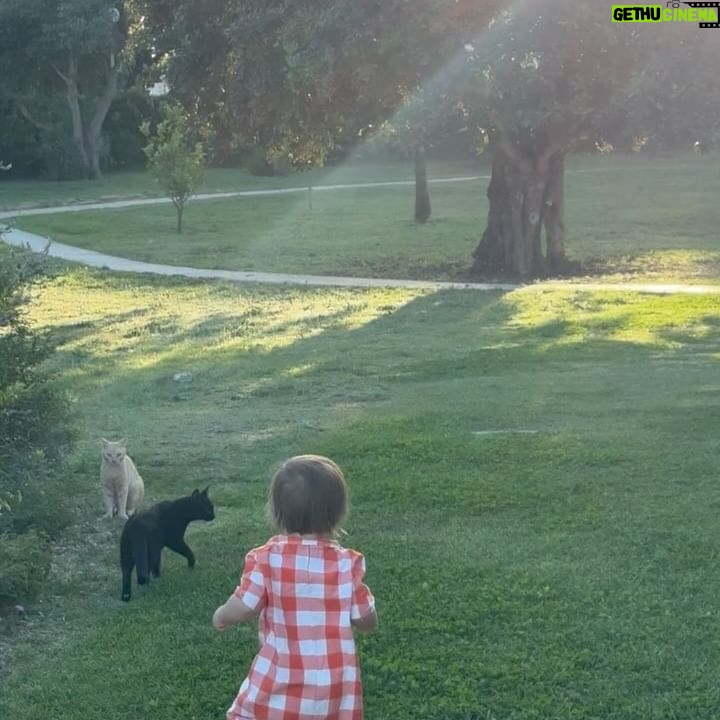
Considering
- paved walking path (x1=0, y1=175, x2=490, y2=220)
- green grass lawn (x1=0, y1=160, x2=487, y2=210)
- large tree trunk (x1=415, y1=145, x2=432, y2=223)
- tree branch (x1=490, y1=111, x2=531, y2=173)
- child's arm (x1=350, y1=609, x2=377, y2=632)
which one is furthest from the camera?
green grass lawn (x1=0, y1=160, x2=487, y2=210)

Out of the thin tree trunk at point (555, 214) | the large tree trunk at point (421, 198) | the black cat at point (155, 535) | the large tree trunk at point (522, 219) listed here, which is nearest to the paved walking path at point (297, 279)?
the large tree trunk at point (522, 219)

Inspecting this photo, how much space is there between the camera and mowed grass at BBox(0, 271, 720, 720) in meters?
4.36

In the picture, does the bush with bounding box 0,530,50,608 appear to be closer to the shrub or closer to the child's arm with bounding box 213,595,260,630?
the shrub

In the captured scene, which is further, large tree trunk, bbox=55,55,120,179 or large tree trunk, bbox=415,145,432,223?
large tree trunk, bbox=55,55,120,179

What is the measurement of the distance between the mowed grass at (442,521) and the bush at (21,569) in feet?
0.51

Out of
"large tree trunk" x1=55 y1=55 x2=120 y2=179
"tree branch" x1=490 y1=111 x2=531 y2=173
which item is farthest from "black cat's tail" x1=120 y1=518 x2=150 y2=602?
"large tree trunk" x1=55 y1=55 x2=120 y2=179

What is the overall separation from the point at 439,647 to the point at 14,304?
2.75 m

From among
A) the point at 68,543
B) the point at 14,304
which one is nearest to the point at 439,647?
the point at 68,543

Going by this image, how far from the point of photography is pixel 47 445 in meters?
6.13

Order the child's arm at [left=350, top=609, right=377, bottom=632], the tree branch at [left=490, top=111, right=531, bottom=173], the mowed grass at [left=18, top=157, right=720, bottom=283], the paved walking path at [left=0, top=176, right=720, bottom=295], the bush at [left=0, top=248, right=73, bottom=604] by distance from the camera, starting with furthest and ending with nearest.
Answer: the mowed grass at [left=18, top=157, right=720, bottom=283] < the tree branch at [left=490, top=111, right=531, bottom=173] < the paved walking path at [left=0, top=176, right=720, bottom=295] < the bush at [left=0, top=248, right=73, bottom=604] < the child's arm at [left=350, top=609, right=377, bottom=632]

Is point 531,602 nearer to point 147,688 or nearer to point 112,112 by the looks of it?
point 147,688

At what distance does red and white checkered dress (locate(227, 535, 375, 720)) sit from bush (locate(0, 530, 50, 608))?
1977 mm

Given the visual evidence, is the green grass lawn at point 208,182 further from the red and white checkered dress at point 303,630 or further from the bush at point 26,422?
the red and white checkered dress at point 303,630

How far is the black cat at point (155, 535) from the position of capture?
17.2 feet
